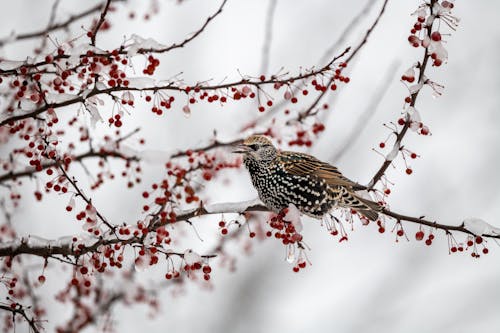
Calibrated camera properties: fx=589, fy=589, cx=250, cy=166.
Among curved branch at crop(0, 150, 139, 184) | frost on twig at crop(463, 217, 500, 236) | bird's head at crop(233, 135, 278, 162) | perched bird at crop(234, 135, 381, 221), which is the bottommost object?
frost on twig at crop(463, 217, 500, 236)

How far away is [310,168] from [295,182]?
205 mm

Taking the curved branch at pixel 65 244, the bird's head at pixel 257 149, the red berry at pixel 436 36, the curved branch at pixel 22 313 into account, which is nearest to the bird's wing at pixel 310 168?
the bird's head at pixel 257 149

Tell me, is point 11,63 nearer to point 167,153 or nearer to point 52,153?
point 52,153

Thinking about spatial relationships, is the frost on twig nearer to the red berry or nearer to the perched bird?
the perched bird

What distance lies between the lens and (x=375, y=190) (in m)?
4.23

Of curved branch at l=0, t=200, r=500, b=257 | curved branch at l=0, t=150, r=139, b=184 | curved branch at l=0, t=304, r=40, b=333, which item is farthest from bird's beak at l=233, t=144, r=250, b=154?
curved branch at l=0, t=304, r=40, b=333

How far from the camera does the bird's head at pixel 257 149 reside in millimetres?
4836

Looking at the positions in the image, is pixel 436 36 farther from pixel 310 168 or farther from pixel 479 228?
pixel 310 168

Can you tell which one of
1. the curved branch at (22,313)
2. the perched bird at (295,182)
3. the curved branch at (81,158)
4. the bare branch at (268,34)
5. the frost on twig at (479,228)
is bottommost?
the frost on twig at (479,228)

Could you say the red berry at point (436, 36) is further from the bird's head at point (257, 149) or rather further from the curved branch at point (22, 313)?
the curved branch at point (22, 313)

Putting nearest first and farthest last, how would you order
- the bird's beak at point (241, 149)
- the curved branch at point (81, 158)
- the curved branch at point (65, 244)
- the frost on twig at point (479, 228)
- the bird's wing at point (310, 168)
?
the curved branch at point (65, 244)
the frost on twig at point (479, 228)
the curved branch at point (81, 158)
the bird's beak at point (241, 149)
the bird's wing at point (310, 168)

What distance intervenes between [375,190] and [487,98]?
41.2 ft

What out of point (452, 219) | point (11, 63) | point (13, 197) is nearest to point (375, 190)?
point (11, 63)

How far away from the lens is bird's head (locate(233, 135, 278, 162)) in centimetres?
484
